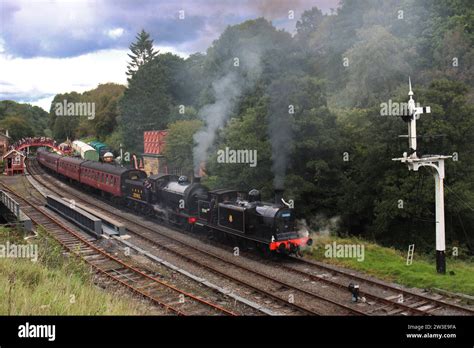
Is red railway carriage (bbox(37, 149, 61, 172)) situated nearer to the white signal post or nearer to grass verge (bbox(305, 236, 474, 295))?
grass verge (bbox(305, 236, 474, 295))

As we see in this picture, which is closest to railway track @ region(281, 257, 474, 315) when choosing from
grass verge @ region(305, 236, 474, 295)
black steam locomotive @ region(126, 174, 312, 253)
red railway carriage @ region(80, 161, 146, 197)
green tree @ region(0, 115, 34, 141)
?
grass verge @ region(305, 236, 474, 295)

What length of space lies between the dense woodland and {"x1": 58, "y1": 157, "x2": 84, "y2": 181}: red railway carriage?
635 centimetres

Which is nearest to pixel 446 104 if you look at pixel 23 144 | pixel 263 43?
pixel 263 43

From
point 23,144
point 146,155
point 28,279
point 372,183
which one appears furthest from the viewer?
point 23,144

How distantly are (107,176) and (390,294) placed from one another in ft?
72.0

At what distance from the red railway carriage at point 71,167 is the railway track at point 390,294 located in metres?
26.5

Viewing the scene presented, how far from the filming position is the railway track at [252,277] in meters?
11.2

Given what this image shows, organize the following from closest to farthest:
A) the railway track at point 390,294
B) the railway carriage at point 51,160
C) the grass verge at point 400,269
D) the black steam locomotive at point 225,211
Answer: the railway track at point 390,294 < the grass verge at point 400,269 < the black steam locomotive at point 225,211 < the railway carriage at point 51,160

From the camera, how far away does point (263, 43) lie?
1398 inches

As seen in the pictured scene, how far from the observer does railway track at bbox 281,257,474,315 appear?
35.6ft

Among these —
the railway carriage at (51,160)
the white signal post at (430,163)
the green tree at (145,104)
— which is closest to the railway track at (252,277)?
the white signal post at (430,163)

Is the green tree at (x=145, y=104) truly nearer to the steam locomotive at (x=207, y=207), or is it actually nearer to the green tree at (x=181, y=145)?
the green tree at (x=181, y=145)
